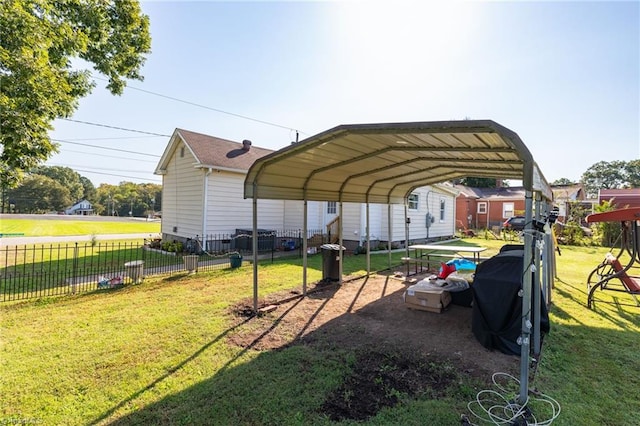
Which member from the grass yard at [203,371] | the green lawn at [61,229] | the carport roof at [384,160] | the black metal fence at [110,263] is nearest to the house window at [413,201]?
the black metal fence at [110,263]

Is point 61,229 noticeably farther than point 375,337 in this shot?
Yes

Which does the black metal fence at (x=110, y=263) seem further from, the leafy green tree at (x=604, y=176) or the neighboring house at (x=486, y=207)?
the leafy green tree at (x=604, y=176)

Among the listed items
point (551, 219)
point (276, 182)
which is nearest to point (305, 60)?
point (276, 182)

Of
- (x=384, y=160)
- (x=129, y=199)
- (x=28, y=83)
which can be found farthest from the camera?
(x=129, y=199)

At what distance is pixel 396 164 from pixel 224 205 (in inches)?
353

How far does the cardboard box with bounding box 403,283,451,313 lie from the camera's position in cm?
568

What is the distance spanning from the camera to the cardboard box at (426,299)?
18.6 ft

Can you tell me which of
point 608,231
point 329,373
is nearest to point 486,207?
point 608,231

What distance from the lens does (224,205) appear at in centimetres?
1333

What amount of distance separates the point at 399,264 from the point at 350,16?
800cm

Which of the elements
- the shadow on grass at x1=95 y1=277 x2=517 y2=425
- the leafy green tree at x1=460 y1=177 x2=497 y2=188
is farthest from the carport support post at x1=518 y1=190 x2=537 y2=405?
the leafy green tree at x1=460 y1=177 x2=497 y2=188

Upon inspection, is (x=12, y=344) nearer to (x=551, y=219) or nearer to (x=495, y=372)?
(x=495, y=372)

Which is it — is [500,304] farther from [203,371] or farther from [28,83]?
[28,83]

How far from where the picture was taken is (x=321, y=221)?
15.6 meters
